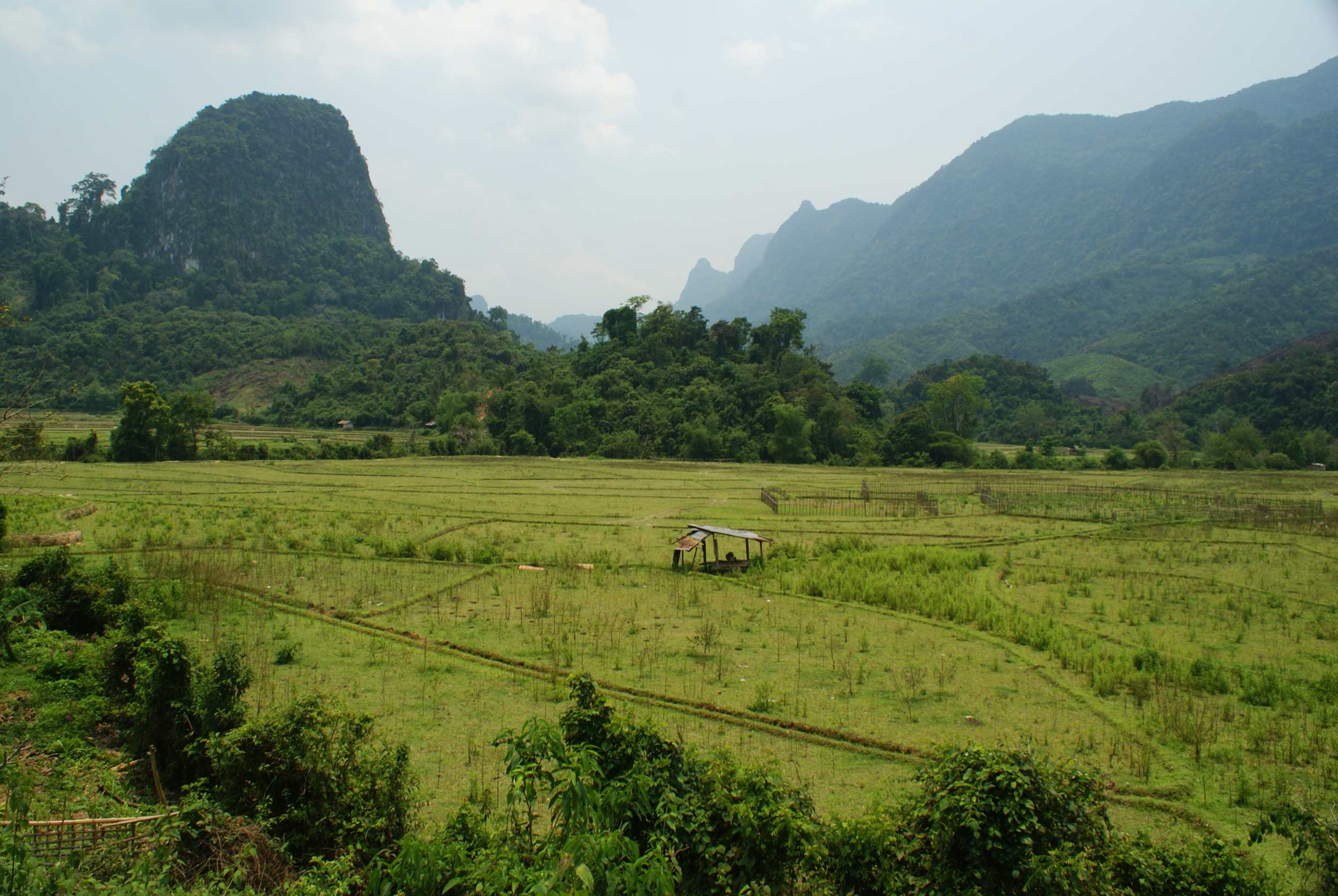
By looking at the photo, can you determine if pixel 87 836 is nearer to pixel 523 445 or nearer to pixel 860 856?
pixel 860 856

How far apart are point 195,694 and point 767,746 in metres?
5.92

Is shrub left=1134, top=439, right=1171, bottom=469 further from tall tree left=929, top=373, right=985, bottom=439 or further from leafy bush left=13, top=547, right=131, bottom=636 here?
leafy bush left=13, top=547, right=131, bottom=636

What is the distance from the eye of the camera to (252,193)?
4934 inches

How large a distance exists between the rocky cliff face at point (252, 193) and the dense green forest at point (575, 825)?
425ft

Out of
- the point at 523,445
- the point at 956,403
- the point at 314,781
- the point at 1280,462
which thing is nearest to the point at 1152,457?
the point at 1280,462

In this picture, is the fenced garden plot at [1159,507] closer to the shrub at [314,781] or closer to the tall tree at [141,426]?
the shrub at [314,781]

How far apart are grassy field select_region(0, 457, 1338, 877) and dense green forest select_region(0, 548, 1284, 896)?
3.79 feet

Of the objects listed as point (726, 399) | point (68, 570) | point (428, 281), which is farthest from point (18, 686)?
point (428, 281)

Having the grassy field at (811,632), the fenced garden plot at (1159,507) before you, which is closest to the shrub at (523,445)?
the grassy field at (811,632)

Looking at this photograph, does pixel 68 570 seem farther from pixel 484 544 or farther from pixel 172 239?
pixel 172 239

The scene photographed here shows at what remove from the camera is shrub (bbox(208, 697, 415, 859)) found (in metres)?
6.07

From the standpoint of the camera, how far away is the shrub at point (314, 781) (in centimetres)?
607

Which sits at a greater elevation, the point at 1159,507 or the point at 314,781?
the point at 314,781

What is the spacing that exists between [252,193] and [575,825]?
14581 centimetres
